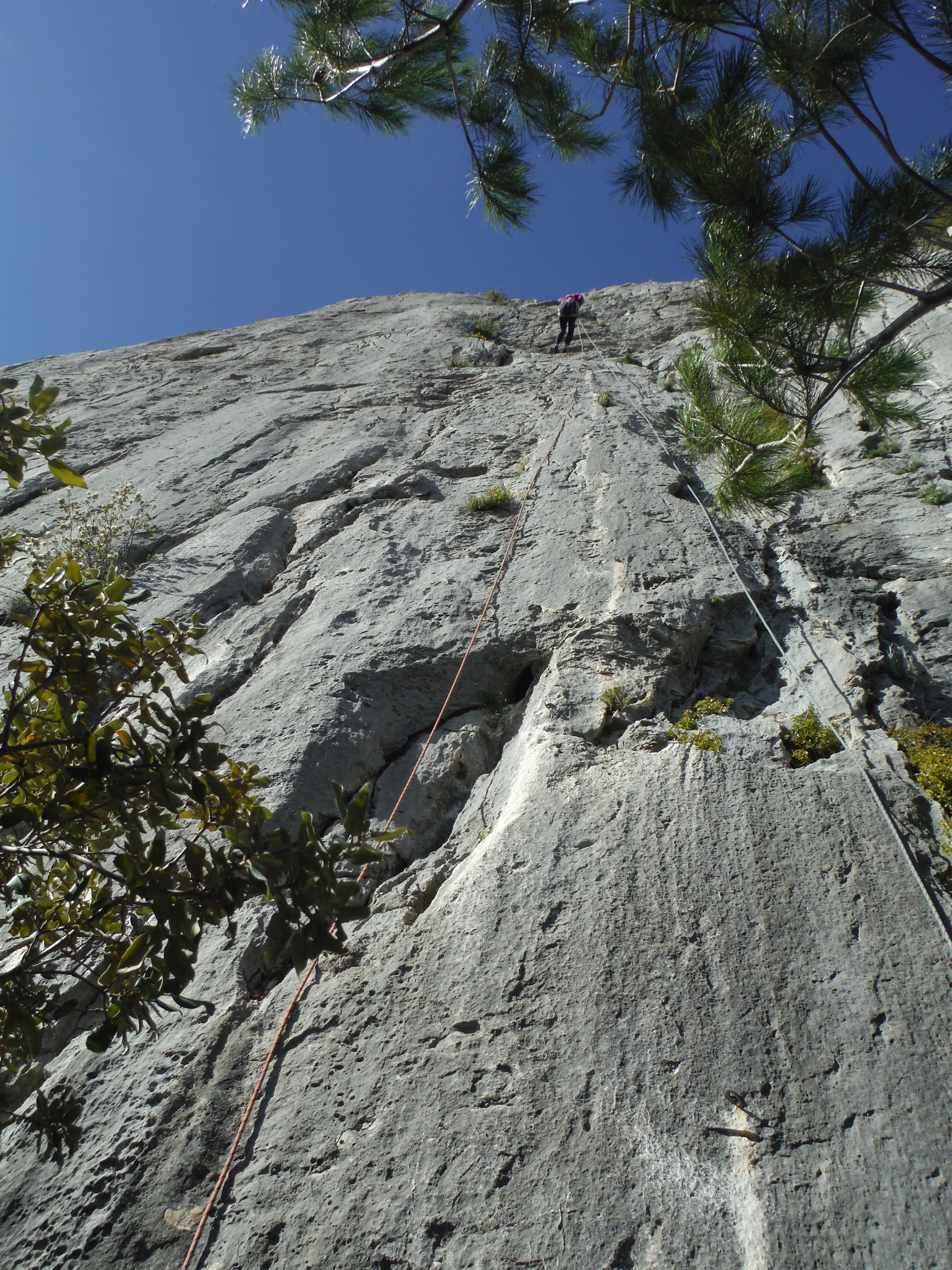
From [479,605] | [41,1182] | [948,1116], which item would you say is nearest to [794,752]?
[948,1116]

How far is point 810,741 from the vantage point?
362 cm

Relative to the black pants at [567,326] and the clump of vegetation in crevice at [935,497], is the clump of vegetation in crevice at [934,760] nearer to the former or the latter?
the clump of vegetation in crevice at [935,497]

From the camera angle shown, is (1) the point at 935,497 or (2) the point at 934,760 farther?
(1) the point at 935,497

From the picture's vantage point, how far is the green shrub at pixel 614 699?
4020 mm

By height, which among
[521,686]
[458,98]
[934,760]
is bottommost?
[934,760]

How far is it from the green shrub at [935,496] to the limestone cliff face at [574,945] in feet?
0.27

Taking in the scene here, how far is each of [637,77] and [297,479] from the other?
13.9ft

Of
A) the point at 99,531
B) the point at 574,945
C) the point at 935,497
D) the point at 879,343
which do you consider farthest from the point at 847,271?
the point at 99,531

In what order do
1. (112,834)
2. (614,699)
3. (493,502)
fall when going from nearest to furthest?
(112,834)
(614,699)
(493,502)

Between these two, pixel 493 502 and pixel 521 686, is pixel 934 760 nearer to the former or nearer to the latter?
pixel 521 686

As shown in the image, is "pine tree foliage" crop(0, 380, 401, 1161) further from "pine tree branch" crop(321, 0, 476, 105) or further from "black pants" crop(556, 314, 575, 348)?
"black pants" crop(556, 314, 575, 348)

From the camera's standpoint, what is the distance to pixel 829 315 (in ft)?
15.3

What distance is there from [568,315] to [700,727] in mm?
8587

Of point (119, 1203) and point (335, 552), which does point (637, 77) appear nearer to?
point (335, 552)
